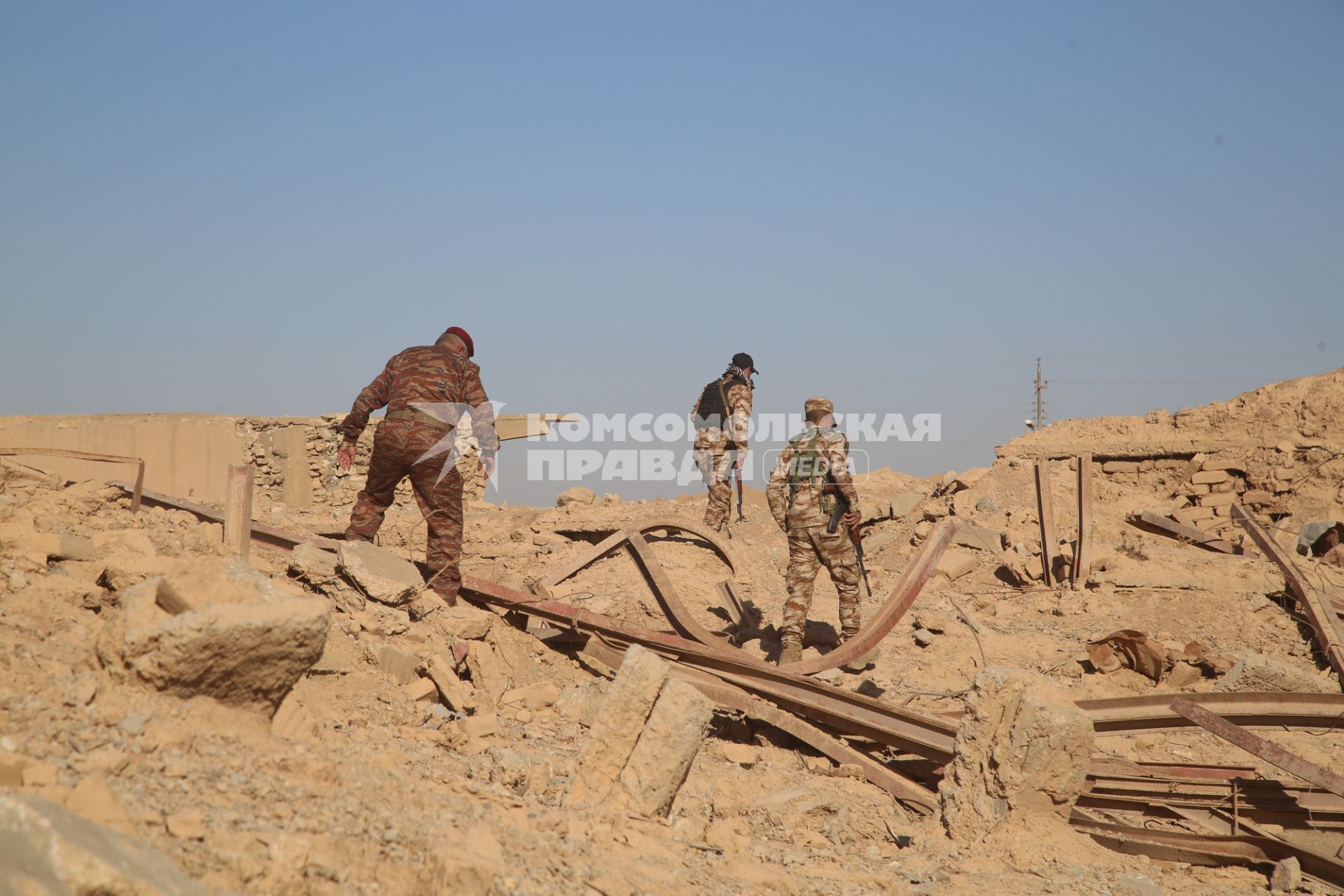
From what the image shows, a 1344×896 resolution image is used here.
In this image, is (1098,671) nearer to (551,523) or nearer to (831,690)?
(831,690)

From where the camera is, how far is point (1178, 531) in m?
9.20

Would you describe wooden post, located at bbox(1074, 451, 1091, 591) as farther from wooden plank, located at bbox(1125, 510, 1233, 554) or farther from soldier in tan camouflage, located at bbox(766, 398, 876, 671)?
soldier in tan camouflage, located at bbox(766, 398, 876, 671)

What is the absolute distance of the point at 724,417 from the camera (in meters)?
9.51

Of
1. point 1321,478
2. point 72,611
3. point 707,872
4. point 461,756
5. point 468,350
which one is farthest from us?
point 1321,478

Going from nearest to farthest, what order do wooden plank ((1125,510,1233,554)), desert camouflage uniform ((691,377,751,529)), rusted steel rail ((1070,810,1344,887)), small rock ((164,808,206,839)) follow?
small rock ((164,808,206,839)) < rusted steel rail ((1070,810,1344,887)) < wooden plank ((1125,510,1233,554)) < desert camouflage uniform ((691,377,751,529))

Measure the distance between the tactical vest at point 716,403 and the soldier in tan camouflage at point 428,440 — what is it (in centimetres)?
412

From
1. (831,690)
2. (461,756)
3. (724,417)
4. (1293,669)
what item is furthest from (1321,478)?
(461,756)

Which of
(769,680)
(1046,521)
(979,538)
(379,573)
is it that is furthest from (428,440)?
(979,538)

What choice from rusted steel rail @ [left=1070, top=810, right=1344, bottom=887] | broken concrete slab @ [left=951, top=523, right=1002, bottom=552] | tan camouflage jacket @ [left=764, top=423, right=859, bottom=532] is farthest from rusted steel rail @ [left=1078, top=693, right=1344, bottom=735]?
broken concrete slab @ [left=951, top=523, right=1002, bottom=552]

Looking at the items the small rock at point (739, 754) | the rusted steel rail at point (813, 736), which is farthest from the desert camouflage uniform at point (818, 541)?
the small rock at point (739, 754)

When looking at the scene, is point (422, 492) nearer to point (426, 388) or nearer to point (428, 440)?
point (428, 440)

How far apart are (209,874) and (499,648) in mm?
3243

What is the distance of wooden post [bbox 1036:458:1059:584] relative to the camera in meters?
8.32

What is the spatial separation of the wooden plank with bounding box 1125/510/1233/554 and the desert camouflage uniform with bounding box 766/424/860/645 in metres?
4.54
